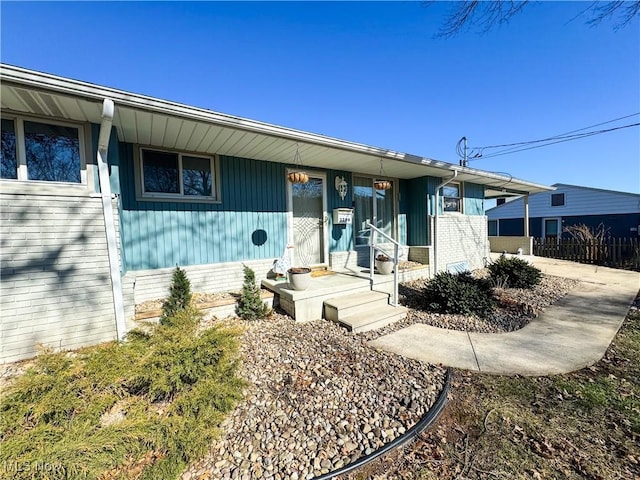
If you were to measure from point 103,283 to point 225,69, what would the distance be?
544 cm

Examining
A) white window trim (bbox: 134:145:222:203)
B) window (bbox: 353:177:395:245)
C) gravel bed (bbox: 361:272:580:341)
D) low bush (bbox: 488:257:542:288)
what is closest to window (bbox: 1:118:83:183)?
white window trim (bbox: 134:145:222:203)

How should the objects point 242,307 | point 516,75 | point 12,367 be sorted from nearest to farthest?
point 12,367 → point 242,307 → point 516,75

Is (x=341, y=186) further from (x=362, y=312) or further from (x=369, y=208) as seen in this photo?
(x=362, y=312)

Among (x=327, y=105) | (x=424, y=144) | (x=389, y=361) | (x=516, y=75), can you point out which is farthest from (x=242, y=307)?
(x=424, y=144)

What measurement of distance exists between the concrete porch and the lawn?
1.63m

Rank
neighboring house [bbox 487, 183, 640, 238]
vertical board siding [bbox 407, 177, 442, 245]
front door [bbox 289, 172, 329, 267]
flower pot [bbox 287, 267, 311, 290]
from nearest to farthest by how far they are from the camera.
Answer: flower pot [bbox 287, 267, 311, 290], front door [bbox 289, 172, 329, 267], vertical board siding [bbox 407, 177, 442, 245], neighboring house [bbox 487, 183, 640, 238]

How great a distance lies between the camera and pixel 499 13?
414 centimetres

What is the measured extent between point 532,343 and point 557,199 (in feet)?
59.6

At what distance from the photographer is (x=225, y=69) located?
6219 mm

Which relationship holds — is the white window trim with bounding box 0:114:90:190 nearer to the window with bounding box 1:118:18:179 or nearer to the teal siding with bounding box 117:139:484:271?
the window with bounding box 1:118:18:179

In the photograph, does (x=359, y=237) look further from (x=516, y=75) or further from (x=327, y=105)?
(x=516, y=75)

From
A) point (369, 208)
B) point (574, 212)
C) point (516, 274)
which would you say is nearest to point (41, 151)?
point (369, 208)

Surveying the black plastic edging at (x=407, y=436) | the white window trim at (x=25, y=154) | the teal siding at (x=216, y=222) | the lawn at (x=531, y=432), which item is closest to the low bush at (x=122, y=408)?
the black plastic edging at (x=407, y=436)

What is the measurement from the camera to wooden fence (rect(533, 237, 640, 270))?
9.86 meters
